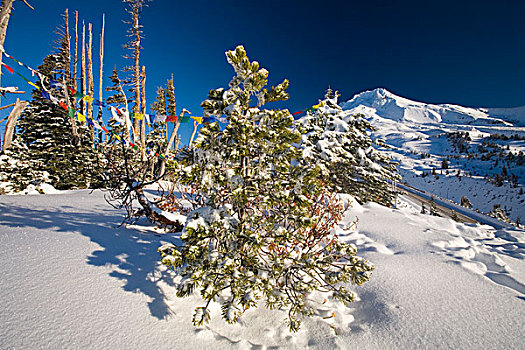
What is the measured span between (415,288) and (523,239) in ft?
20.3

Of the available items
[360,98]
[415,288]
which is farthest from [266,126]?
[360,98]

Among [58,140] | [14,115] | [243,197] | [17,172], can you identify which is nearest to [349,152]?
[243,197]

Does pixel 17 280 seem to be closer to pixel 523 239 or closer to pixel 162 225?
pixel 162 225

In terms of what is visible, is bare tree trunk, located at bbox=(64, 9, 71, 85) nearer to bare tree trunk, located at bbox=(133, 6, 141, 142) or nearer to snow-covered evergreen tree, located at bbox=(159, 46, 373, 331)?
bare tree trunk, located at bbox=(133, 6, 141, 142)

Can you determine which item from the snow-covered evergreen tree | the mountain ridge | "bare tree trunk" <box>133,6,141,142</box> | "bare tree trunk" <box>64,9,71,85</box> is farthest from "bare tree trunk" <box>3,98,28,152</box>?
the mountain ridge

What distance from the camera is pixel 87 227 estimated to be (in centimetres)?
408

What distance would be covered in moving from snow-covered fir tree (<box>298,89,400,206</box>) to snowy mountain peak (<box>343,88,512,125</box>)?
72.3 metres

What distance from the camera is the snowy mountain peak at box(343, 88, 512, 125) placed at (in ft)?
280

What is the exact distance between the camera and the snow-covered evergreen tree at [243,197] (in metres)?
2.38

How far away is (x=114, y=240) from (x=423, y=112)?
129m

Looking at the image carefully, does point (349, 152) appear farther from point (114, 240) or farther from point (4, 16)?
point (4, 16)

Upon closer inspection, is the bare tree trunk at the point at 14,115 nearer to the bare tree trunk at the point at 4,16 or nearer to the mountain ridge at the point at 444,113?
the bare tree trunk at the point at 4,16

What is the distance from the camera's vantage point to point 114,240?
3.70 metres

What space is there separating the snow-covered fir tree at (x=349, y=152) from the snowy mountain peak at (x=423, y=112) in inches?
2846
